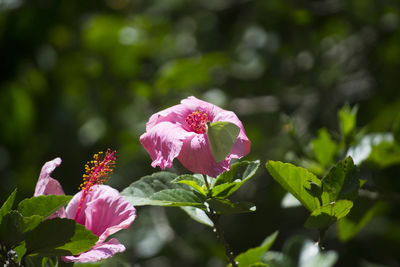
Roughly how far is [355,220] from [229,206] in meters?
0.67

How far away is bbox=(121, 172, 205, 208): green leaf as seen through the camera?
111 centimetres

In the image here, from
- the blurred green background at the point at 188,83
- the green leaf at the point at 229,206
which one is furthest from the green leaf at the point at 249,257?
A: the blurred green background at the point at 188,83

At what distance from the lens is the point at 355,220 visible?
161 cm

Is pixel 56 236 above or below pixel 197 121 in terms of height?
below

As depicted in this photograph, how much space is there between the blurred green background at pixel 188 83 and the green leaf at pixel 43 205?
51.3 inches

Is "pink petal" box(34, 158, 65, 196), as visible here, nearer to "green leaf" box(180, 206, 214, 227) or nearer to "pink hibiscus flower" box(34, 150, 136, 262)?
"pink hibiscus flower" box(34, 150, 136, 262)

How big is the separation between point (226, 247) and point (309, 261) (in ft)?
1.24

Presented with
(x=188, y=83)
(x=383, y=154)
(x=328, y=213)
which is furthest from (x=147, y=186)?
(x=188, y=83)

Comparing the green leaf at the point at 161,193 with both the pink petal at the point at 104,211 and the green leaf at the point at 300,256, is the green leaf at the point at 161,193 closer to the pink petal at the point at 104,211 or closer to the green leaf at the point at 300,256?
the pink petal at the point at 104,211

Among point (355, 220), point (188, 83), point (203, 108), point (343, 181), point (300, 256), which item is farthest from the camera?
point (188, 83)

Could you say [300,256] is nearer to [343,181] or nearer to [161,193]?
[343,181]

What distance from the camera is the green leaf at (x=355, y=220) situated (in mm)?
1593

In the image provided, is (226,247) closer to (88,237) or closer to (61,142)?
(88,237)

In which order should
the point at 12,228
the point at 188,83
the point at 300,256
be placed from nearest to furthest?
1. the point at 12,228
2. the point at 300,256
3. the point at 188,83
